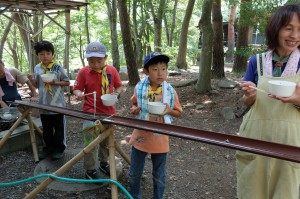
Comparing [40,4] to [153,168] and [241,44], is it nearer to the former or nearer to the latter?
[153,168]

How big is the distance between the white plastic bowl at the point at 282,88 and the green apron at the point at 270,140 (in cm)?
15

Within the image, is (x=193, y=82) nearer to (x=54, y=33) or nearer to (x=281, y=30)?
(x=281, y=30)

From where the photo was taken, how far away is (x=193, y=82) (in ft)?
27.2

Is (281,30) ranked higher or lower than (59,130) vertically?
higher

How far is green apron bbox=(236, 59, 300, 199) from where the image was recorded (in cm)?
171

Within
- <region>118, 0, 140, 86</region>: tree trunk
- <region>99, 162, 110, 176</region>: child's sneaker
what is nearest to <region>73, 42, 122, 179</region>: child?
<region>99, 162, 110, 176</region>: child's sneaker

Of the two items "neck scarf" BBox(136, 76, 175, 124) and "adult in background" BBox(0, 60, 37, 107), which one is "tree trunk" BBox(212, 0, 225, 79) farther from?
"neck scarf" BBox(136, 76, 175, 124)

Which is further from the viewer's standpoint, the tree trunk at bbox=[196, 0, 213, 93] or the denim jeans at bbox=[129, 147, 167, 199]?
the tree trunk at bbox=[196, 0, 213, 93]

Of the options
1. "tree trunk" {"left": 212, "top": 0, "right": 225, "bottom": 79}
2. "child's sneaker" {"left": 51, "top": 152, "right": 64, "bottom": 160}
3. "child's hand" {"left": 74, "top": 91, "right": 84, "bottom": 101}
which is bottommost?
"child's sneaker" {"left": 51, "top": 152, "right": 64, "bottom": 160}

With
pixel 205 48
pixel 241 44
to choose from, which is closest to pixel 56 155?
pixel 205 48

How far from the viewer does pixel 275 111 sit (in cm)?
172

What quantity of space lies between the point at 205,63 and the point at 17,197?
530cm

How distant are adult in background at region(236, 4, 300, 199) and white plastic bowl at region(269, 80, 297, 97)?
56 millimetres

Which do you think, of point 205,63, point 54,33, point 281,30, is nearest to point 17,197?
point 281,30
